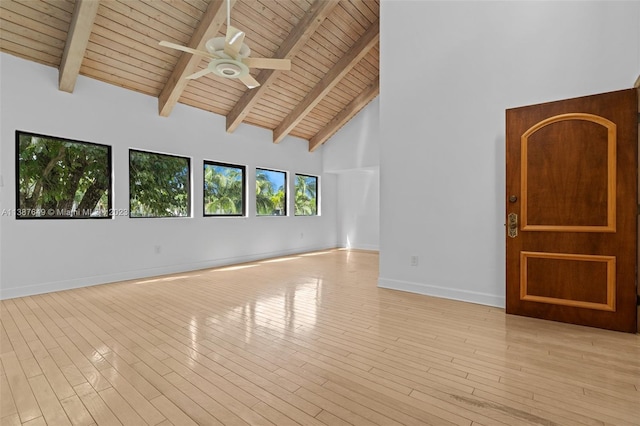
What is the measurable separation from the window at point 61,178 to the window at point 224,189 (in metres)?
1.73

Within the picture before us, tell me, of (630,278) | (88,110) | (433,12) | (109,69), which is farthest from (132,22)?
(630,278)

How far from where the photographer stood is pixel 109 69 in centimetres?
449

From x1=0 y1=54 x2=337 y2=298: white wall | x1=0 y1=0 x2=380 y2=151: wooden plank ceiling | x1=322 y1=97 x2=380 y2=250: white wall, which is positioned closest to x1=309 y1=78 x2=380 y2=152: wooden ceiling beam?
x1=0 y1=0 x2=380 y2=151: wooden plank ceiling

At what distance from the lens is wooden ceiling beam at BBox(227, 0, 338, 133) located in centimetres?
472

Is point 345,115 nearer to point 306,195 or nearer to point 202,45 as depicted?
point 306,195

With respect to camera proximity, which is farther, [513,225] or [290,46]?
[290,46]

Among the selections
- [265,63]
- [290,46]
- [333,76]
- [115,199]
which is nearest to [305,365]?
[265,63]

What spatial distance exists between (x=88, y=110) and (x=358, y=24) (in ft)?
15.3

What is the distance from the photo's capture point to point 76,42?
12.3 ft

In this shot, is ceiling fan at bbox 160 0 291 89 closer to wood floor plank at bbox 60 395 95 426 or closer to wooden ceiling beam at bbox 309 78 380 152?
wood floor plank at bbox 60 395 95 426

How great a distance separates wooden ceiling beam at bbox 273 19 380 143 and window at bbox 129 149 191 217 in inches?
93.7

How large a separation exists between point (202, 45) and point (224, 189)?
2.89 metres

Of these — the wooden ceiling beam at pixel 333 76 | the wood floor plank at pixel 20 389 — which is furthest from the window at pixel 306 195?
the wood floor plank at pixel 20 389

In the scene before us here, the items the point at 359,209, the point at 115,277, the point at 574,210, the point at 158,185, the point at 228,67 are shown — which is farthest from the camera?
the point at 359,209
